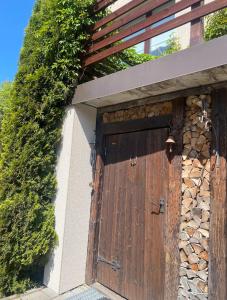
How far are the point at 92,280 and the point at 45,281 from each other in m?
0.61

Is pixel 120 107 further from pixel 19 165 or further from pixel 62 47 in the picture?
pixel 19 165

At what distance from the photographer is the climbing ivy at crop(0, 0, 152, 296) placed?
10.3ft

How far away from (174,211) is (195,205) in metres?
0.23

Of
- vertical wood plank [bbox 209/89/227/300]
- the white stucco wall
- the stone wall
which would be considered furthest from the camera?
the white stucco wall

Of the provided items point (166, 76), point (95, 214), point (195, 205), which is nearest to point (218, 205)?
point (195, 205)

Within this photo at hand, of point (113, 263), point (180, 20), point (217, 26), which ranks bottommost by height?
point (113, 263)

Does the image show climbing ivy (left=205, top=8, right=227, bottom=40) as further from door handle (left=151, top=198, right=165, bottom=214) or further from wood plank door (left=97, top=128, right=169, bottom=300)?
door handle (left=151, top=198, right=165, bottom=214)

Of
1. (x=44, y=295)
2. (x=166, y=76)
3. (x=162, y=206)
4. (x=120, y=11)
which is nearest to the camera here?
(x=166, y=76)

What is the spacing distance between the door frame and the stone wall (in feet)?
0.19

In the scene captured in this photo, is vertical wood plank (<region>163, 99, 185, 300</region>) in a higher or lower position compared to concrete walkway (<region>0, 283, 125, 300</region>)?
higher

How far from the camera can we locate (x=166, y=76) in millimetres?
2363

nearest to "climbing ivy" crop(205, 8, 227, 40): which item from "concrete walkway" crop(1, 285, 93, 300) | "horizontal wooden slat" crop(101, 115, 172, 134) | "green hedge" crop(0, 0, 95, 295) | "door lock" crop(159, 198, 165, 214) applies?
"green hedge" crop(0, 0, 95, 295)

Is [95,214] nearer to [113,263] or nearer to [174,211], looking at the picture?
[113,263]

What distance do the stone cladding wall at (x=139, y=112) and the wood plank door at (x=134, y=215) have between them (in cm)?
20
